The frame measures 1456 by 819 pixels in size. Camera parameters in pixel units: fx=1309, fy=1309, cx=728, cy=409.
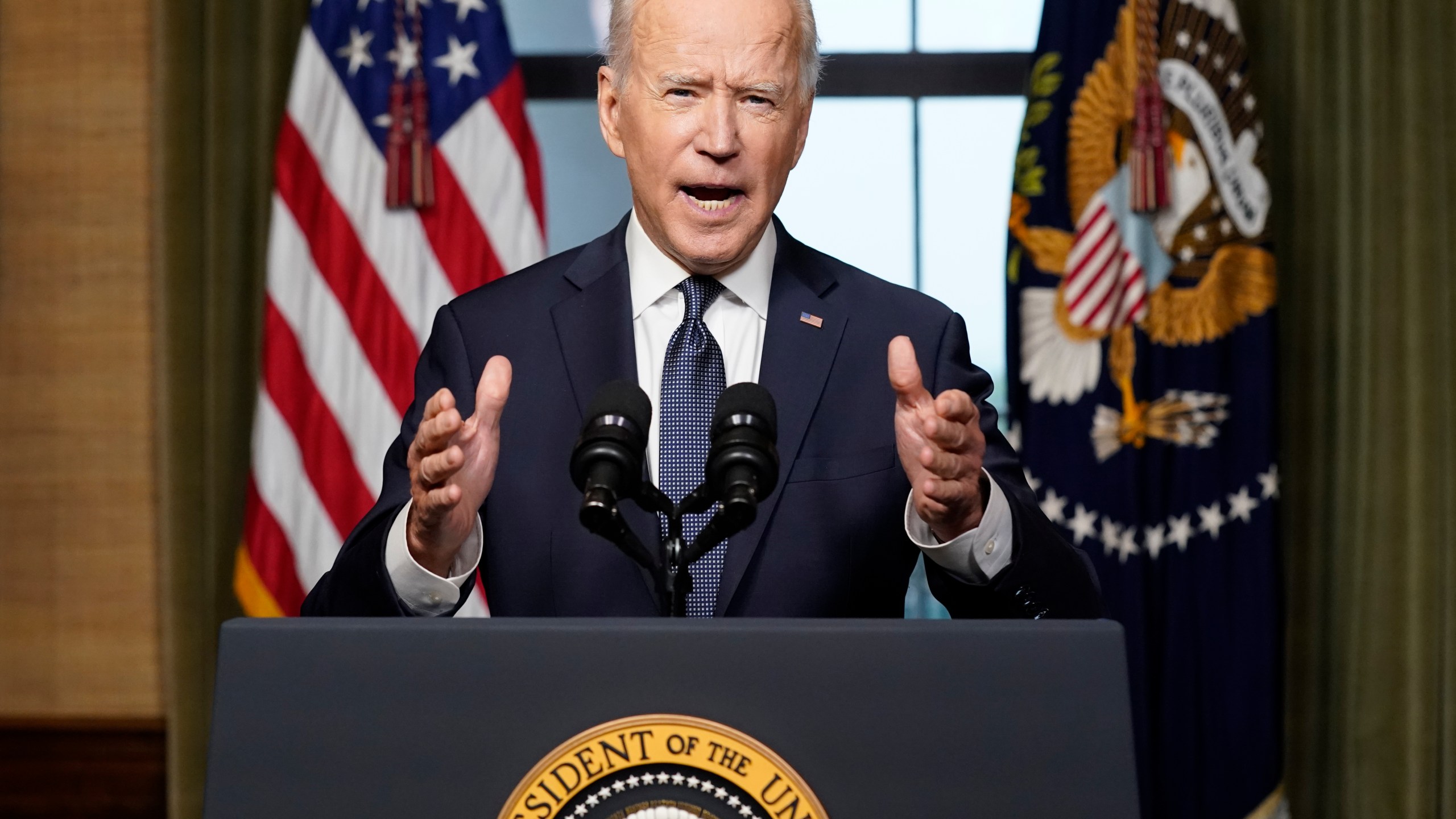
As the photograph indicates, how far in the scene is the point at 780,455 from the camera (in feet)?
5.05

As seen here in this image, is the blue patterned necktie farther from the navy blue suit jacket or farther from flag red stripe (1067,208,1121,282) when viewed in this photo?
flag red stripe (1067,208,1121,282)

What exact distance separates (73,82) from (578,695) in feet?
10.6

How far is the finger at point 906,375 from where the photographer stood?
1199 mm

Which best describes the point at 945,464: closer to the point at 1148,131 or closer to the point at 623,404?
the point at 623,404

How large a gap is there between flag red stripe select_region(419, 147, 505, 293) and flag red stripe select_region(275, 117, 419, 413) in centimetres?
16

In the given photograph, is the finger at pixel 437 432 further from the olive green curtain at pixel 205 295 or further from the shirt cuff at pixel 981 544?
the olive green curtain at pixel 205 295

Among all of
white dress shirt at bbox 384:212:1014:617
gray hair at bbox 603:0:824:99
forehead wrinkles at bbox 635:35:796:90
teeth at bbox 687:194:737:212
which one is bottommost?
white dress shirt at bbox 384:212:1014:617

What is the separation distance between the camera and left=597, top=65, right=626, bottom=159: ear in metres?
1.71

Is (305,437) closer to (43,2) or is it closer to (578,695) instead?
(43,2)

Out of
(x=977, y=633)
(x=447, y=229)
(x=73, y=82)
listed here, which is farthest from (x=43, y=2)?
(x=977, y=633)

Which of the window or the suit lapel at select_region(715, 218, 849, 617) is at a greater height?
the window

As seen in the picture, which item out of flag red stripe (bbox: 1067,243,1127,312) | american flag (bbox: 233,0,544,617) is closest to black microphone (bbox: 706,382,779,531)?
american flag (bbox: 233,0,544,617)

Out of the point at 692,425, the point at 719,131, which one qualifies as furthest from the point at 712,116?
the point at 692,425

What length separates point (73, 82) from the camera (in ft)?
11.3
